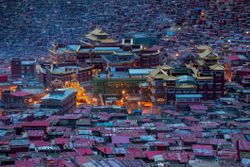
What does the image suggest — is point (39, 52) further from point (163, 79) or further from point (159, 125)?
point (159, 125)

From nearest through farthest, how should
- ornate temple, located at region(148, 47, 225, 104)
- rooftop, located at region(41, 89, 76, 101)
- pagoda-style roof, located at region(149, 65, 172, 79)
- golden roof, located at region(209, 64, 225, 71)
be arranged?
rooftop, located at region(41, 89, 76, 101) < ornate temple, located at region(148, 47, 225, 104) < pagoda-style roof, located at region(149, 65, 172, 79) < golden roof, located at region(209, 64, 225, 71)

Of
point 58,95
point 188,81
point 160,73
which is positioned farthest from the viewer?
point 160,73

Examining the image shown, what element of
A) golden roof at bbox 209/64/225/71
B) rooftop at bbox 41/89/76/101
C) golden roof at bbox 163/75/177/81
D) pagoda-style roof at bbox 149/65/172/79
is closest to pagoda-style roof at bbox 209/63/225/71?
golden roof at bbox 209/64/225/71

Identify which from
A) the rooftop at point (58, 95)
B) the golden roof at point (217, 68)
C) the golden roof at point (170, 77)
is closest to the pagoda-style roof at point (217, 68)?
the golden roof at point (217, 68)

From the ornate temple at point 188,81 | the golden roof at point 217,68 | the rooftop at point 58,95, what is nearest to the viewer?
the rooftop at point 58,95

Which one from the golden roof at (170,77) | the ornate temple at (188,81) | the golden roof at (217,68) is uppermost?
the golden roof at (217,68)

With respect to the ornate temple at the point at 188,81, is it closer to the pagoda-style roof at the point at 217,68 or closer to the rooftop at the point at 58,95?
the pagoda-style roof at the point at 217,68

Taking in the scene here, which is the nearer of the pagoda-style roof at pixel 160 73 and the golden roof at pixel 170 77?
the golden roof at pixel 170 77

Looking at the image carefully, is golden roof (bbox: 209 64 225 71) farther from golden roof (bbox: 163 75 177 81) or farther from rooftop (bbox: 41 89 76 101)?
rooftop (bbox: 41 89 76 101)

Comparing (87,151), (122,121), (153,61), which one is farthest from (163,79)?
(87,151)

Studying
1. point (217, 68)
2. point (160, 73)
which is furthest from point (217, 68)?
point (160, 73)

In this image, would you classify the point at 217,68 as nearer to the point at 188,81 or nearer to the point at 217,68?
the point at 217,68
